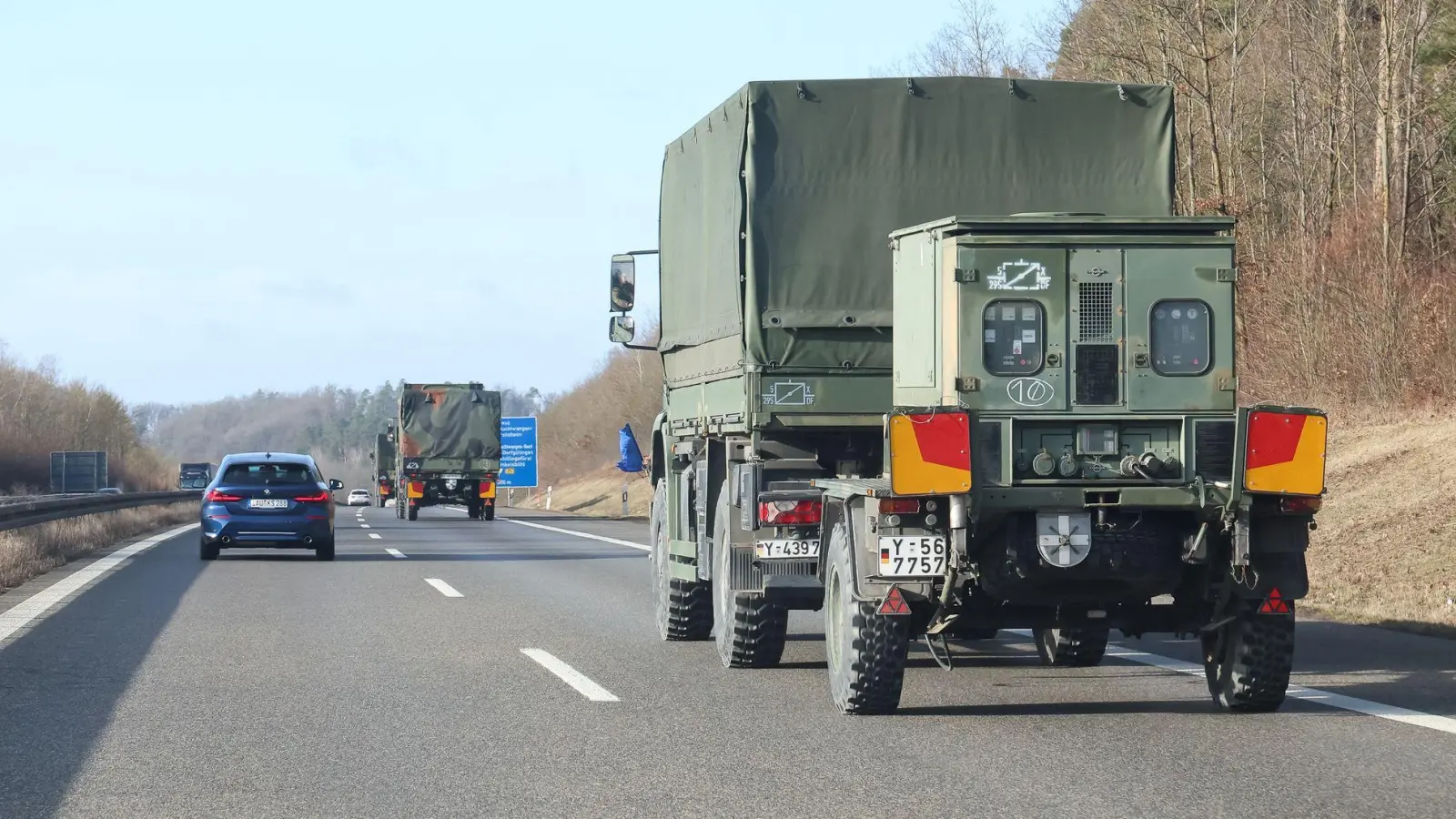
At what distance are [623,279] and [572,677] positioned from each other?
14.9 ft

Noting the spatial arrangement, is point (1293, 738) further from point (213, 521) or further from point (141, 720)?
point (213, 521)

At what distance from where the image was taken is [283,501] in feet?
74.7

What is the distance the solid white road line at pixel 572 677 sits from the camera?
9.24m

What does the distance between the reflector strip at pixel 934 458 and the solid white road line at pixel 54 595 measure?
24.9ft

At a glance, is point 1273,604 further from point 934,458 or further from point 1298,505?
point 934,458

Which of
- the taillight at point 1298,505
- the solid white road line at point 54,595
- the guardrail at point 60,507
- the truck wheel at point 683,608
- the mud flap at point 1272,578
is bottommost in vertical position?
the solid white road line at point 54,595

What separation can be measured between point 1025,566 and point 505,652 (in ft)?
15.3

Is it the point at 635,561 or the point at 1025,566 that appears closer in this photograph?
the point at 1025,566

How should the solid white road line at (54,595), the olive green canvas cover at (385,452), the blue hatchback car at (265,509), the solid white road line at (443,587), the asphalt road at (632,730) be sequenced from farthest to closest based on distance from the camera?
the olive green canvas cover at (385,452)
the blue hatchback car at (265,509)
the solid white road line at (443,587)
the solid white road line at (54,595)
the asphalt road at (632,730)

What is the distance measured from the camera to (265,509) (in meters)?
22.7

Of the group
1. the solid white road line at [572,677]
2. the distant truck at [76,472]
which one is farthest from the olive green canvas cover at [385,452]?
the solid white road line at [572,677]

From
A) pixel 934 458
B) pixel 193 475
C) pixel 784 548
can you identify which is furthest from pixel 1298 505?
pixel 193 475

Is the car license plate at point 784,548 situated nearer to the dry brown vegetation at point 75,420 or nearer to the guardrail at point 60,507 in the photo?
the guardrail at point 60,507

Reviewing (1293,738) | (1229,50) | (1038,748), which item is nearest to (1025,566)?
(1038,748)
